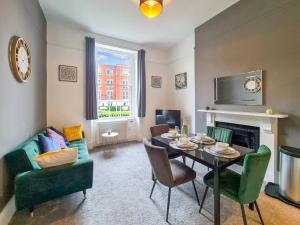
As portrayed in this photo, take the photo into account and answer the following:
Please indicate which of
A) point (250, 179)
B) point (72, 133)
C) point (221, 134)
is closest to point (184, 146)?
point (250, 179)

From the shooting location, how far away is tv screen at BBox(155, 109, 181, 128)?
457 cm

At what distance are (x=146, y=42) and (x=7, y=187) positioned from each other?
4.55 meters

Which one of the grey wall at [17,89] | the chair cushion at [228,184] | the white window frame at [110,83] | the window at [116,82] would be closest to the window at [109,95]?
the window at [116,82]

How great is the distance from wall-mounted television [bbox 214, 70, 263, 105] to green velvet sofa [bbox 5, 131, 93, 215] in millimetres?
2893

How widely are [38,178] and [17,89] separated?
1.20m

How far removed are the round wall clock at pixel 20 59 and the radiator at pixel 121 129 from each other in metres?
2.34

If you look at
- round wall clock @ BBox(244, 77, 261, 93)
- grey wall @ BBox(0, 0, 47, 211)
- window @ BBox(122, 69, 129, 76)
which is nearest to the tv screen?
window @ BBox(122, 69, 129, 76)

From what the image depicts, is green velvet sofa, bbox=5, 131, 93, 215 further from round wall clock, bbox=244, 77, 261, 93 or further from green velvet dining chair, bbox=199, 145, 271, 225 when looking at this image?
round wall clock, bbox=244, 77, 261, 93

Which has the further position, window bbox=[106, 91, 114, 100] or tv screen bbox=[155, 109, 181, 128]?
window bbox=[106, 91, 114, 100]

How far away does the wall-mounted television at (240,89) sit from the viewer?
2.81 meters

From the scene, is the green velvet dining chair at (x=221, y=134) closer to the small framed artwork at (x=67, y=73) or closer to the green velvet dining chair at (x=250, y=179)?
the green velvet dining chair at (x=250, y=179)

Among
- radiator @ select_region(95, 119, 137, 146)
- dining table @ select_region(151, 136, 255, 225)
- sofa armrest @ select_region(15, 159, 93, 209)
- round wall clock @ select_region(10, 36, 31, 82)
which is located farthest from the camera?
radiator @ select_region(95, 119, 137, 146)

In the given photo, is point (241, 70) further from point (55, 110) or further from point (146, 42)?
point (55, 110)

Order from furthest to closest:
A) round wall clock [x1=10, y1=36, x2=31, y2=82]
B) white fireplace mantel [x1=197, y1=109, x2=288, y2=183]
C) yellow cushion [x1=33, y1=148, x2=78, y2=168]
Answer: white fireplace mantel [x1=197, y1=109, x2=288, y2=183] → round wall clock [x1=10, y1=36, x2=31, y2=82] → yellow cushion [x1=33, y1=148, x2=78, y2=168]
